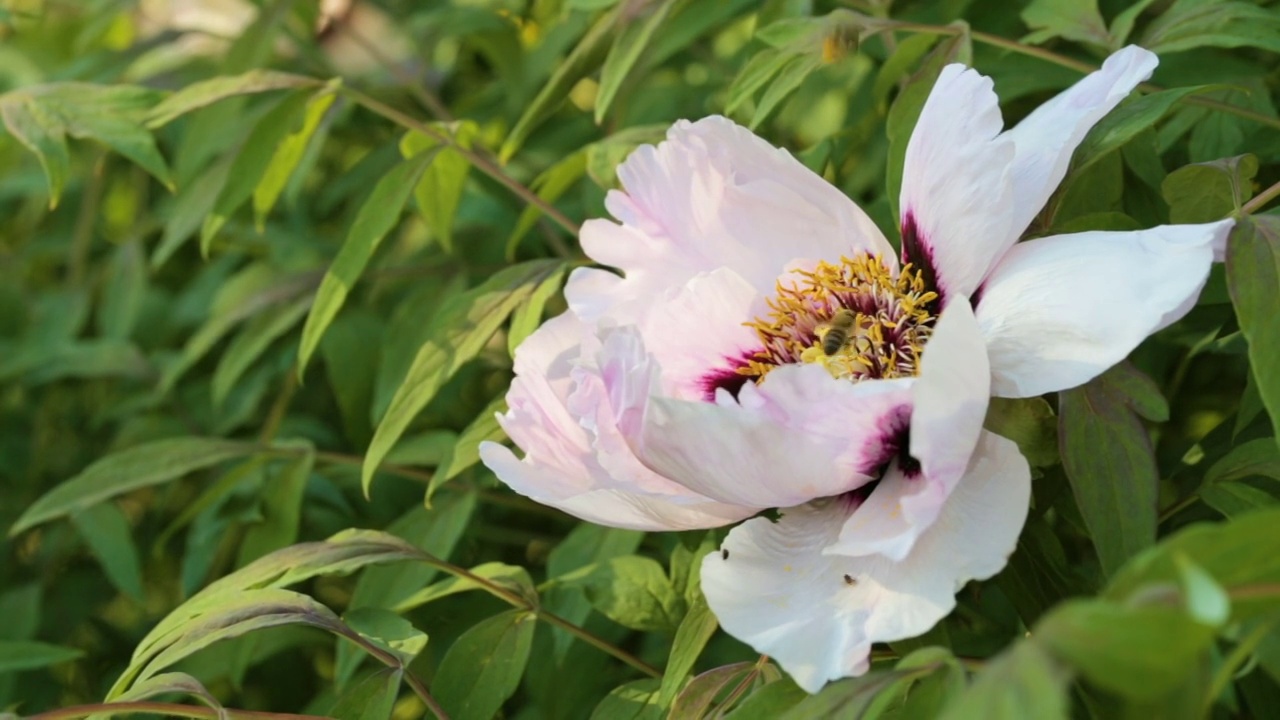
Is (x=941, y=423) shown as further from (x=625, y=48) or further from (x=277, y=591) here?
(x=625, y=48)

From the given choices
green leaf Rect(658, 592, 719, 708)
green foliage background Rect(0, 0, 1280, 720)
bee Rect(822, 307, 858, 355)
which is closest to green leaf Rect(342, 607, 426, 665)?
green foliage background Rect(0, 0, 1280, 720)

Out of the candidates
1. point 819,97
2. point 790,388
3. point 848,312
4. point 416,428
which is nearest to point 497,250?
point 416,428

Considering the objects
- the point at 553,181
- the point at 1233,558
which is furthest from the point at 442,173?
the point at 1233,558

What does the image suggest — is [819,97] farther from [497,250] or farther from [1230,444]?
[1230,444]

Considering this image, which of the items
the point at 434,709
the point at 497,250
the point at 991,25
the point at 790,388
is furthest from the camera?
the point at 497,250

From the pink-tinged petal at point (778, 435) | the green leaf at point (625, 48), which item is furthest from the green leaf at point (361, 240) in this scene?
the pink-tinged petal at point (778, 435)

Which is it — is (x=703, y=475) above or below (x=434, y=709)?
above

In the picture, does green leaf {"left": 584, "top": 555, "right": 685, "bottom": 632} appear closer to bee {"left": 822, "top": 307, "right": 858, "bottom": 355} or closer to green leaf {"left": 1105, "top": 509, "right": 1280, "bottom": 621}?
bee {"left": 822, "top": 307, "right": 858, "bottom": 355}
